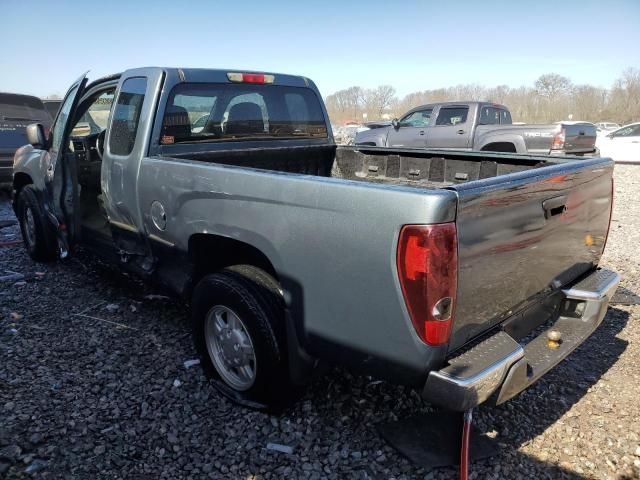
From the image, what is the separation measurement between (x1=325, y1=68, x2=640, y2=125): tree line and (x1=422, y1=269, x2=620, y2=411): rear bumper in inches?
1752

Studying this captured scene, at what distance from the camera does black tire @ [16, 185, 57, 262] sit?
4.95 m

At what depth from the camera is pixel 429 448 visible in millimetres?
2477

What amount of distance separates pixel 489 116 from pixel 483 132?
30.8 inches

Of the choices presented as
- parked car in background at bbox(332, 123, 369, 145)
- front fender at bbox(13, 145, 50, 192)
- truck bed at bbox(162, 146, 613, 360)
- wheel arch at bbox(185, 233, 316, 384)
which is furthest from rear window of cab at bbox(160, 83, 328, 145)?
parked car in background at bbox(332, 123, 369, 145)

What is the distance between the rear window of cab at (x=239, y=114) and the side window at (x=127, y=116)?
26 centimetres

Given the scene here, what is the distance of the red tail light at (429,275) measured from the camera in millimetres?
1831

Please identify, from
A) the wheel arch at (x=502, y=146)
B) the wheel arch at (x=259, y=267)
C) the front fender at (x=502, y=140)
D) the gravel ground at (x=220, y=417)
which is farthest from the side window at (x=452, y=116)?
the wheel arch at (x=259, y=267)

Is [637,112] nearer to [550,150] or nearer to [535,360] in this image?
[550,150]

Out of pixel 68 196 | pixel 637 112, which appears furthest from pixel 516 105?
pixel 68 196

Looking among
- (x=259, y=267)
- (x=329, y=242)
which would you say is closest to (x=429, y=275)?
(x=329, y=242)

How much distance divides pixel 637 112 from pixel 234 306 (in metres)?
57.9

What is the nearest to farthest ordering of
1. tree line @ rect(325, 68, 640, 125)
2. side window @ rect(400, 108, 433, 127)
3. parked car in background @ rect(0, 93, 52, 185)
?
parked car in background @ rect(0, 93, 52, 185) < side window @ rect(400, 108, 433, 127) < tree line @ rect(325, 68, 640, 125)

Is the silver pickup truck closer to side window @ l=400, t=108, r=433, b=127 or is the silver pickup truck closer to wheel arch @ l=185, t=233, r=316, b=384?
wheel arch @ l=185, t=233, r=316, b=384

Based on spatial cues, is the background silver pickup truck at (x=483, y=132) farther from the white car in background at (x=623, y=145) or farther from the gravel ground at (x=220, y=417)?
the gravel ground at (x=220, y=417)
